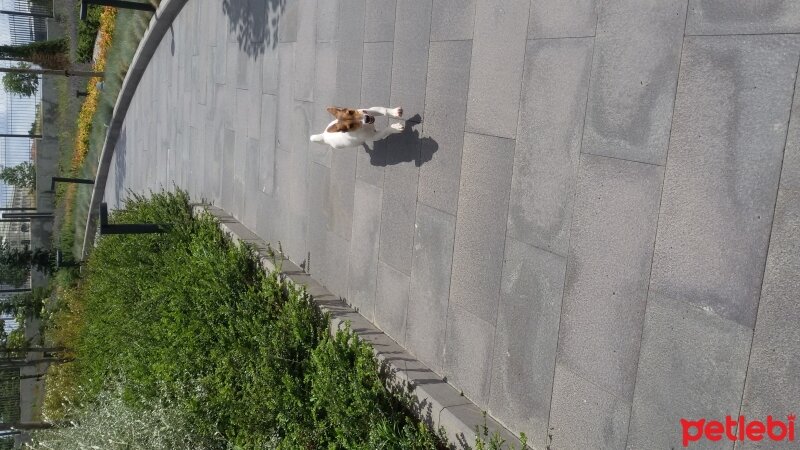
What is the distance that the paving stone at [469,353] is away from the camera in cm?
506

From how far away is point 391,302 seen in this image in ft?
20.8

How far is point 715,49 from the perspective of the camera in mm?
3477

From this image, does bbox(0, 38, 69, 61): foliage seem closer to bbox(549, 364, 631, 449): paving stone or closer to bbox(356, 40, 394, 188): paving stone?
bbox(356, 40, 394, 188): paving stone

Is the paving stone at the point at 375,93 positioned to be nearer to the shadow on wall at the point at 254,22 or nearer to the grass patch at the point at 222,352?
the grass patch at the point at 222,352

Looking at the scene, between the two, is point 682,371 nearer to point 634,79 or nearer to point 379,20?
point 634,79

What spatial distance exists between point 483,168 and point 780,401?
257 cm

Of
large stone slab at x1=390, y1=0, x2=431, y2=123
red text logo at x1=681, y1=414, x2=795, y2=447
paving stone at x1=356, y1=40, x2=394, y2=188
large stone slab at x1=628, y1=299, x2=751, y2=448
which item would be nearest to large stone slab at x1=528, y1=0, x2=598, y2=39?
large stone slab at x1=390, y1=0, x2=431, y2=123

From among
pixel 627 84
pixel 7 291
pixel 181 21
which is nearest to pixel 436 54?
pixel 627 84

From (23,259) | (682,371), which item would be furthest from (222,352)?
(23,259)

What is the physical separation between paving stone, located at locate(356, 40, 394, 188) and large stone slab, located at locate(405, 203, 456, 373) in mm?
867

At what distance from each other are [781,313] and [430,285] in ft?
9.82

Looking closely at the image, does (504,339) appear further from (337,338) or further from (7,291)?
(7,291)

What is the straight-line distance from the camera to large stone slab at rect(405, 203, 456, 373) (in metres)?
5.55

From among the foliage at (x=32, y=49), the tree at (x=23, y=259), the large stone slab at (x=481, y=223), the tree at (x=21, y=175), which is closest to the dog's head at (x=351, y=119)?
the large stone slab at (x=481, y=223)
